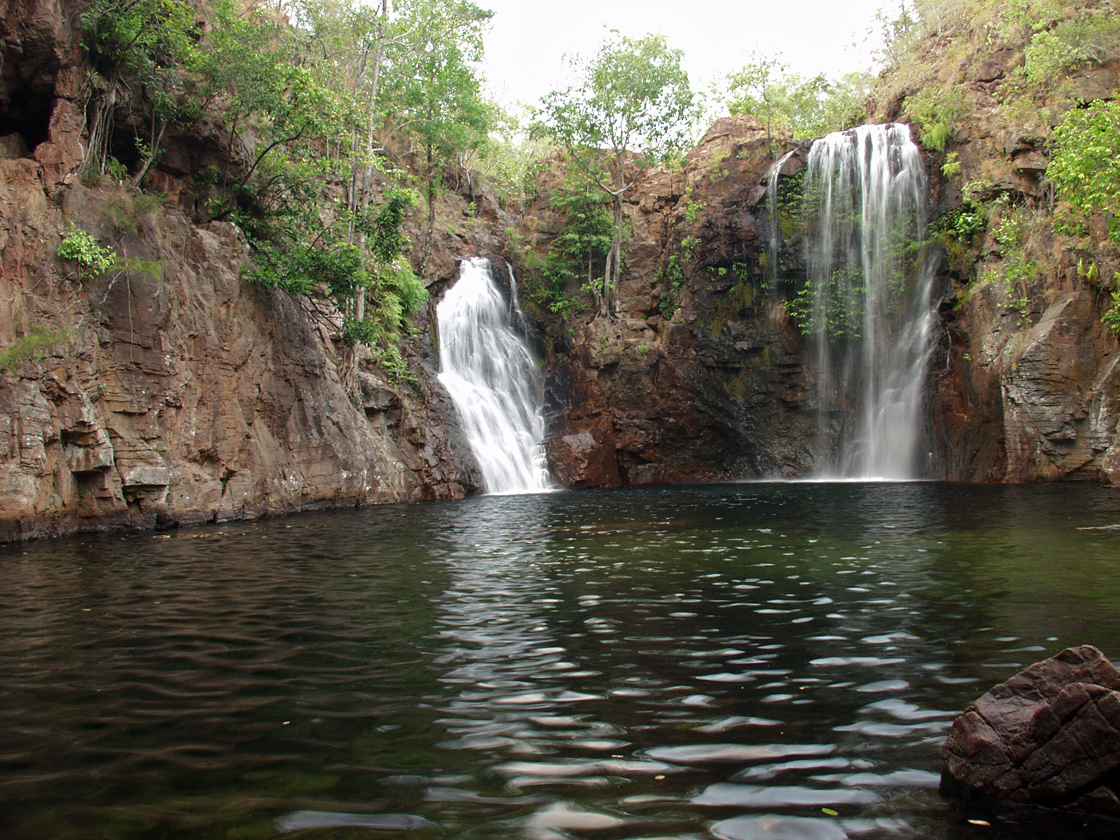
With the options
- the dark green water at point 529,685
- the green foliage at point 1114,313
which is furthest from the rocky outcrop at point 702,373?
the dark green water at point 529,685

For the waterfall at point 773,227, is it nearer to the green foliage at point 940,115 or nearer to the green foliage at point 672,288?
the green foliage at point 672,288

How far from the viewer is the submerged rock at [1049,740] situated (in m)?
3.08

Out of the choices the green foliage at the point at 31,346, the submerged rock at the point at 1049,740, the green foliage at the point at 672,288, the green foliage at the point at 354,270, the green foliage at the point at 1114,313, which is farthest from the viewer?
the green foliage at the point at 672,288

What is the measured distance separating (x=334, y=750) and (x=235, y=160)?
22551 mm

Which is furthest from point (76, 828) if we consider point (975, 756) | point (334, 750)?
point (975, 756)

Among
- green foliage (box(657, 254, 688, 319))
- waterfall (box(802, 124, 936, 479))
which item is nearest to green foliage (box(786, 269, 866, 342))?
waterfall (box(802, 124, 936, 479))

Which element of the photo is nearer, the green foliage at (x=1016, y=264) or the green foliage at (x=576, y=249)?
the green foliage at (x=1016, y=264)

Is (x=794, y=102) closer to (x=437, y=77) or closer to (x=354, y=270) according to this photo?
(x=437, y=77)

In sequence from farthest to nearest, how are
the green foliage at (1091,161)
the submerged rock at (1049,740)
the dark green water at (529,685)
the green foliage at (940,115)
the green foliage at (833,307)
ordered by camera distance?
the green foliage at (833,307) → the green foliage at (940,115) → the green foliage at (1091,161) → the dark green water at (529,685) → the submerged rock at (1049,740)

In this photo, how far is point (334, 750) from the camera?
3.93 m

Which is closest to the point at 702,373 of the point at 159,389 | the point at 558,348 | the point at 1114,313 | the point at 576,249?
the point at 558,348

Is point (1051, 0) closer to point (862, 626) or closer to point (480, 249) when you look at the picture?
point (480, 249)

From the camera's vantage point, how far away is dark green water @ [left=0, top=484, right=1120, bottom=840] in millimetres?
3205

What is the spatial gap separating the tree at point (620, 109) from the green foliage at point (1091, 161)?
19.0m
